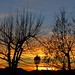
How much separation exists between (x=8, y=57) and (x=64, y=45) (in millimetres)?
5920

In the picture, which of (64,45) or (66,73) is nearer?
(66,73)

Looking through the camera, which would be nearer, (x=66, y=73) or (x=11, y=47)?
(x=66, y=73)

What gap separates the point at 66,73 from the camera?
30812mm

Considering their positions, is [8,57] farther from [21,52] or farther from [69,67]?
[69,67]

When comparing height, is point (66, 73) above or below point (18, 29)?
below

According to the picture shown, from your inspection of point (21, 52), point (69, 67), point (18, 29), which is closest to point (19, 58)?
point (21, 52)

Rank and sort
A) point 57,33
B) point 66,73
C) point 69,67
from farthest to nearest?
1. point 57,33
2. point 69,67
3. point 66,73

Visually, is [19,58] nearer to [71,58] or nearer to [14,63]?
[14,63]

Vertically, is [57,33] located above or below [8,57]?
above

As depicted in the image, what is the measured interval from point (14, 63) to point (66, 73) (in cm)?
625

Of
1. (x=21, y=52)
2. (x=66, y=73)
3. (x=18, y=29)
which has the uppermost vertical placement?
(x=18, y=29)

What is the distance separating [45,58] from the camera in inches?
1363

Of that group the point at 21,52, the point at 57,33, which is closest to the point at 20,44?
the point at 21,52

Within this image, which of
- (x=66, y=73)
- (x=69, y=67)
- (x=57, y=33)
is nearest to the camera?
(x=66, y=73)
